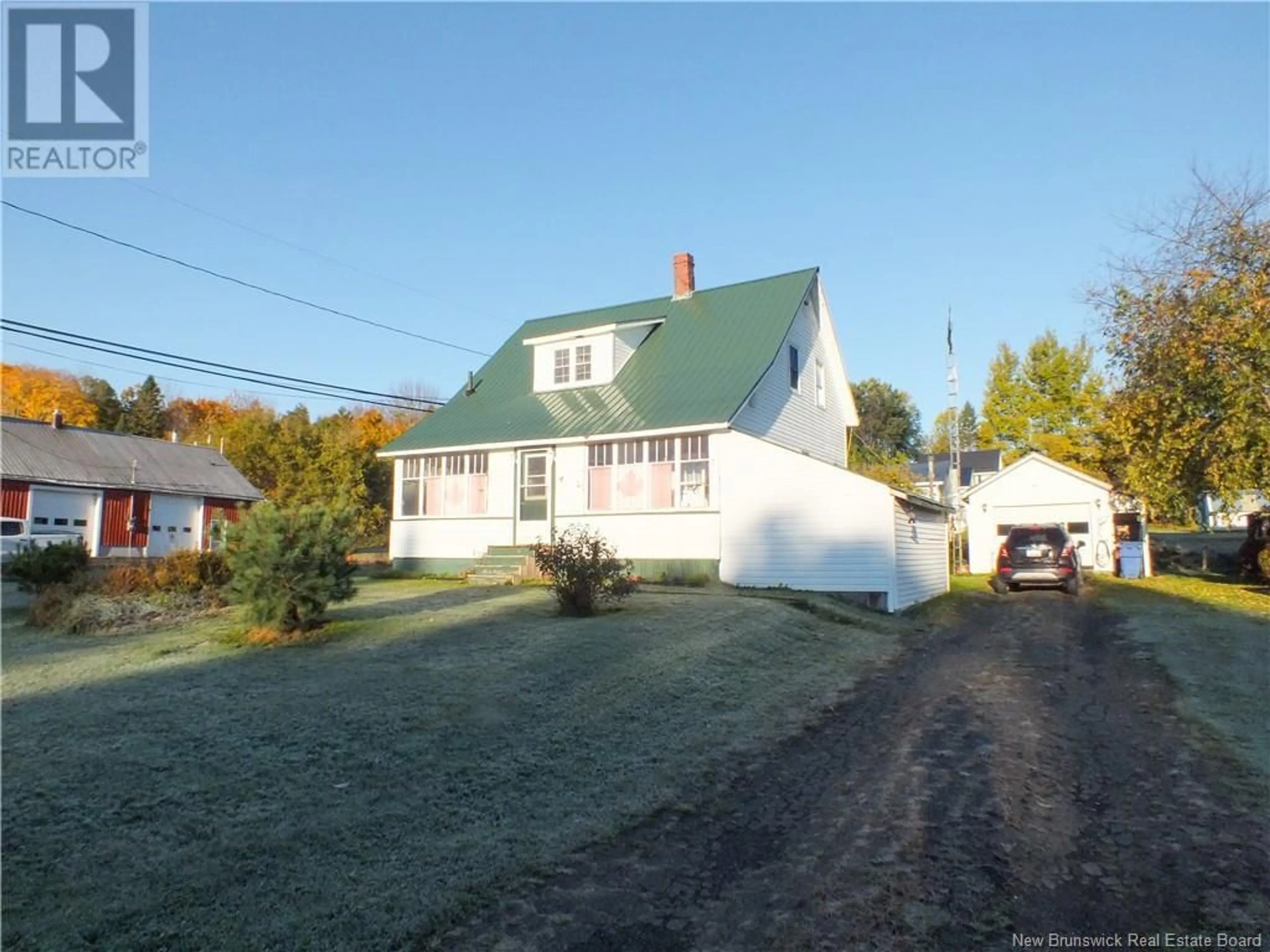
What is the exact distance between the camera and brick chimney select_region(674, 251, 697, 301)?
26641 millimetres

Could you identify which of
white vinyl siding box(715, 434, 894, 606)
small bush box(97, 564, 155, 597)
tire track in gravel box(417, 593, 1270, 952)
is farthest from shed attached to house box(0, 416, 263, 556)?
tire track in gravel box(417, 593, 1270, 952)

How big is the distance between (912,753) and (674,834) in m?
2.90

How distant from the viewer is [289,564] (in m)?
10.5

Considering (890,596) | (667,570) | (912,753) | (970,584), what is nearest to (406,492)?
(667,570)

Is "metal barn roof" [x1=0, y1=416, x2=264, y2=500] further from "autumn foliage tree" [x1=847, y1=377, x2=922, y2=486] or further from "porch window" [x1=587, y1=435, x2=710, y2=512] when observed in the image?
"autumn foliage tree" [x1=847, y1=377, x2=922, y2=486]

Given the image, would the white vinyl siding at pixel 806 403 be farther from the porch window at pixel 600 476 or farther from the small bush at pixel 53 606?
the small bush at pixel 53 606

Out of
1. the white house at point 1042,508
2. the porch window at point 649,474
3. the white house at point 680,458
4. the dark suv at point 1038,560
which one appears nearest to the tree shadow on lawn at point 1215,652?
the dark suv at point 1038,560

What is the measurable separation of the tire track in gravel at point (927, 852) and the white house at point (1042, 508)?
78.7 ft

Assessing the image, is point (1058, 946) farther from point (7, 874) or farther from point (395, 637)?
point (395, 637)

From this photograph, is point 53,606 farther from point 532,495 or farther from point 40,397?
point 40,397

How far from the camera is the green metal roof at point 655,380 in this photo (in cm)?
2077

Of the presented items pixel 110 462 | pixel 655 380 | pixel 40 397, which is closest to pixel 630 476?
pixel 655 380

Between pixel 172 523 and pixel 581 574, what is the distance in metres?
33.7

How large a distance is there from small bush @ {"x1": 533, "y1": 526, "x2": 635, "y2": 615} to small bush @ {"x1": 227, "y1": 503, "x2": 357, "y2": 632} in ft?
9.95
